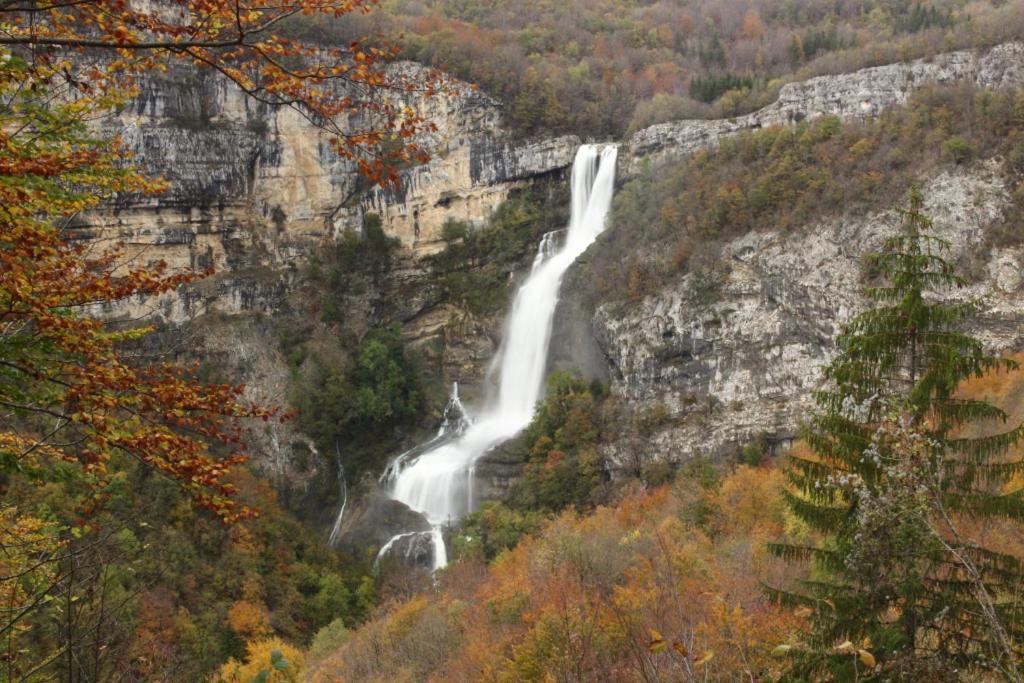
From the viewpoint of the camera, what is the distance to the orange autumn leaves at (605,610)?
A: 10.9 m

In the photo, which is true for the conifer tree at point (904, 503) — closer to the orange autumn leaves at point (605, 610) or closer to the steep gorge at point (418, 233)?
the orange autumn leaves at point (605, 610)

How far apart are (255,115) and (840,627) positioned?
4805 cm

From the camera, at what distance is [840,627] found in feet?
24.9

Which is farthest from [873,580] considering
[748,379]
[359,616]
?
[359,616]

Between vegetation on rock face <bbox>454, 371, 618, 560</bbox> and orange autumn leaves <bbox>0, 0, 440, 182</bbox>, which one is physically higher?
orange autumn leaves <bbox>0, 0, 440, 182</bbox>

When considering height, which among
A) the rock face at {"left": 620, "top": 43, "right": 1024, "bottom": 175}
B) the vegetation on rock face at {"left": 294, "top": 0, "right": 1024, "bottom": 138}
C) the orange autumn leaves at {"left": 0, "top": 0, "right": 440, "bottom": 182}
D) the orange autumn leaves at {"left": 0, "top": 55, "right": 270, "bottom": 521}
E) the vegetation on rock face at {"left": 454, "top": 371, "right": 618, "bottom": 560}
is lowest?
the vegetation on rock face at {"left": 454, "top": 371, "right": 618, "bottom": 560}

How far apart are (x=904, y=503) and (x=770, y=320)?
26.6m

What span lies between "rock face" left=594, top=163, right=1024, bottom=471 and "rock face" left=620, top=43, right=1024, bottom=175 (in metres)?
7.72

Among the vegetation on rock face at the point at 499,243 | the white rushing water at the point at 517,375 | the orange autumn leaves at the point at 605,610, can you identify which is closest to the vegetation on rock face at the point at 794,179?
the white rushing water at the point at 517,375

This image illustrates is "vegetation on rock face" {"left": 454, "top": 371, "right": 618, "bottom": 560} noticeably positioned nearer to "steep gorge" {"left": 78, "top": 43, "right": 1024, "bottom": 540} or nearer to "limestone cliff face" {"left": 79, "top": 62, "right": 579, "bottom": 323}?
"steep gorge" {"left": 78, "top": 43, "right": 1024, "bottom": 540}

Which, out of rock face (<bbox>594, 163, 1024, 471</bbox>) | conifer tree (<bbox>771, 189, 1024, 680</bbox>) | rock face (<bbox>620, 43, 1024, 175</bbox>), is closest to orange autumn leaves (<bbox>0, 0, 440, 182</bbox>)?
conifer tree (<bbox>771, 189, 1024, 680</bbox>)

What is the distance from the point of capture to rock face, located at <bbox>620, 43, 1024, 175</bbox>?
34.8 m

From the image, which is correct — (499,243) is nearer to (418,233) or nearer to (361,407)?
(418,233)

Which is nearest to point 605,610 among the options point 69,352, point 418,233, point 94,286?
point 69,352
